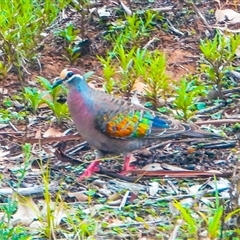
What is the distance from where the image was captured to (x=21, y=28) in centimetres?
677

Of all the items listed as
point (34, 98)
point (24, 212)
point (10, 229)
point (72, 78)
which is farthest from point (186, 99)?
point (10, 229)

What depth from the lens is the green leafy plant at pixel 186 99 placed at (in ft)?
19.8

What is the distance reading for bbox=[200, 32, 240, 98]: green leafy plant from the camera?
6.57m

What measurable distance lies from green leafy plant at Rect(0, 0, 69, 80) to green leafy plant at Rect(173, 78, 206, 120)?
129 centimetres


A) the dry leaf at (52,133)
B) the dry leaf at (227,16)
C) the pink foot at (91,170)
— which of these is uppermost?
the pink foot at (91,170)

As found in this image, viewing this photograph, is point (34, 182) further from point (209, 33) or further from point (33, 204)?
point (209, 33)

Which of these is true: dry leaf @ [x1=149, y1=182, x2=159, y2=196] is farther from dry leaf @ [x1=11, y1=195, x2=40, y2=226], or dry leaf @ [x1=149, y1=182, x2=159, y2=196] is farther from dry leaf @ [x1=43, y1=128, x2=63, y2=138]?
dry leaf @ [x1=43, y1=128, x2=63, y2=138]

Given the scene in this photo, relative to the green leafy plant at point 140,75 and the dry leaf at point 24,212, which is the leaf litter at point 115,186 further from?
the green leafy plant at point 140,75

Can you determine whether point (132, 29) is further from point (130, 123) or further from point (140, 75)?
point (130, 123)

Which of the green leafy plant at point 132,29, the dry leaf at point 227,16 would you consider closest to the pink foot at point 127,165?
the green leafy plant at point 132,29

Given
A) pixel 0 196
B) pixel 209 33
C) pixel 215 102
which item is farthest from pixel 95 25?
pixel 0 196

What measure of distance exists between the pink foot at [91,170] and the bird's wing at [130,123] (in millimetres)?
225

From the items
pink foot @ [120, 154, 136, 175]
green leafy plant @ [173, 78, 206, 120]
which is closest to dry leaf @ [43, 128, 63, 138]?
pink foot @ [120, 154, 136, 175]

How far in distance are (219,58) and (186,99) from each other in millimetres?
741
